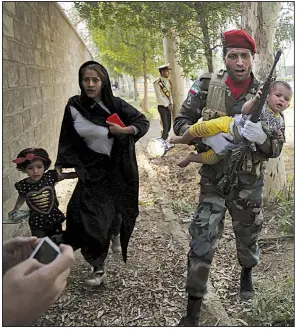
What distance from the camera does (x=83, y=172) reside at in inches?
106

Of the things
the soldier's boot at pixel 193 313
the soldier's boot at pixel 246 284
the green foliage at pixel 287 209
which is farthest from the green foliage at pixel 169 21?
the soldier's boot at pixel 193 313

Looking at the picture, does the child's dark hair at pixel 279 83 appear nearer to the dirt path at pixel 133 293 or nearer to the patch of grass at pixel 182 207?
the dirt path at pixel 133 293

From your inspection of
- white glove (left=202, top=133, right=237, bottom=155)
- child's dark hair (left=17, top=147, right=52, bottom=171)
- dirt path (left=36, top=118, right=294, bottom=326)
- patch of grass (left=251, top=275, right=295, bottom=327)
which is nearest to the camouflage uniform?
white glove (left=202, top=133, right=237, bottom=155)

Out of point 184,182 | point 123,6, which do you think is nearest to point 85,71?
point 123,6

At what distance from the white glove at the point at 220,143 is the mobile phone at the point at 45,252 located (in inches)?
54.5

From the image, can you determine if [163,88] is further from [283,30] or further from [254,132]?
[254,132]

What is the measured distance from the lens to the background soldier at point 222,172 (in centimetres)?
226

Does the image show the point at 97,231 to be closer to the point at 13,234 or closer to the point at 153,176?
the point at 13,234

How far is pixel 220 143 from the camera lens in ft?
7.36

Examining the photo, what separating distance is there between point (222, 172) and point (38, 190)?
111 centimetres

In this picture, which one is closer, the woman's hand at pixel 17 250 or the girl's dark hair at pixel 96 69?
the woman's hand at pixel 17 250

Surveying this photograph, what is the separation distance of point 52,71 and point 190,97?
3099 mm

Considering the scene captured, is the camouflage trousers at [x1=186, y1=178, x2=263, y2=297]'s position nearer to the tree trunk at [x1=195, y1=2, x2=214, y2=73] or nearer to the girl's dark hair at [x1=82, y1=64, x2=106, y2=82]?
the girl's dark hair at [x1=82, y1=64, x2=106, y2=82]

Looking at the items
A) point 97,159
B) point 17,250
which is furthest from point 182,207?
point 17,250
